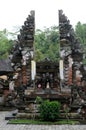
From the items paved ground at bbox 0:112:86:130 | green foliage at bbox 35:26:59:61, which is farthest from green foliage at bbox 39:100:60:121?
green foliage at bbox 35:26:59:61

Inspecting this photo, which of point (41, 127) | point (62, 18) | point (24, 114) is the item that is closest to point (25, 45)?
point (62, 18)

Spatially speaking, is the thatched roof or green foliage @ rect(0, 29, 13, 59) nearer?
the thatched roof

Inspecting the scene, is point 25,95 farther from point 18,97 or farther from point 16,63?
point 16,63

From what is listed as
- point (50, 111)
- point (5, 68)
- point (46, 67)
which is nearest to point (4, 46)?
point (5, 68)

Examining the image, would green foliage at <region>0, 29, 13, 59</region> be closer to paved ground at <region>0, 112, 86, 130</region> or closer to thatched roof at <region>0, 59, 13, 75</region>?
thatched roof at <region>0, 59, 13, 75</region>

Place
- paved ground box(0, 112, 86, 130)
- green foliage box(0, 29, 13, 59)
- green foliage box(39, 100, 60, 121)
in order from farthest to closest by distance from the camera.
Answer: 1. green foliage box(0, 29, 13, 59)
2. green foliage box(39, 100, 60, 121)
3. paved ground box(0, 112, 86, 130)

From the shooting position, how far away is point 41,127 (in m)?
14.6

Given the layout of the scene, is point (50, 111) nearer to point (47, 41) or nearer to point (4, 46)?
point (4, 46)

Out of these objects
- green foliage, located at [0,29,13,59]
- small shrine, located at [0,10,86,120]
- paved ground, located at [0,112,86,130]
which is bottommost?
paved ground, located at [0,112,86,130]

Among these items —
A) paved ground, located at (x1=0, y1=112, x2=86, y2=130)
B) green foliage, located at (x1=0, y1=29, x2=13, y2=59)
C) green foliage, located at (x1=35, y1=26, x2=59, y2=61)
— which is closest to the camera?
paved ground, located at (x1=0, y1=112, x2=86, y2=130)

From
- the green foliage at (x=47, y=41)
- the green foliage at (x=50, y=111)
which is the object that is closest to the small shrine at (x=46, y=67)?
the green foliage at (x=50, y=111)

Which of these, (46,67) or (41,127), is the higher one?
(46,67)

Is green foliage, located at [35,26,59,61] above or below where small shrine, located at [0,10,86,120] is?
above

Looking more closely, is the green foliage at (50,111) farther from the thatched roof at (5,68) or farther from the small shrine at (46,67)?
the thatched roof at (5,68)
